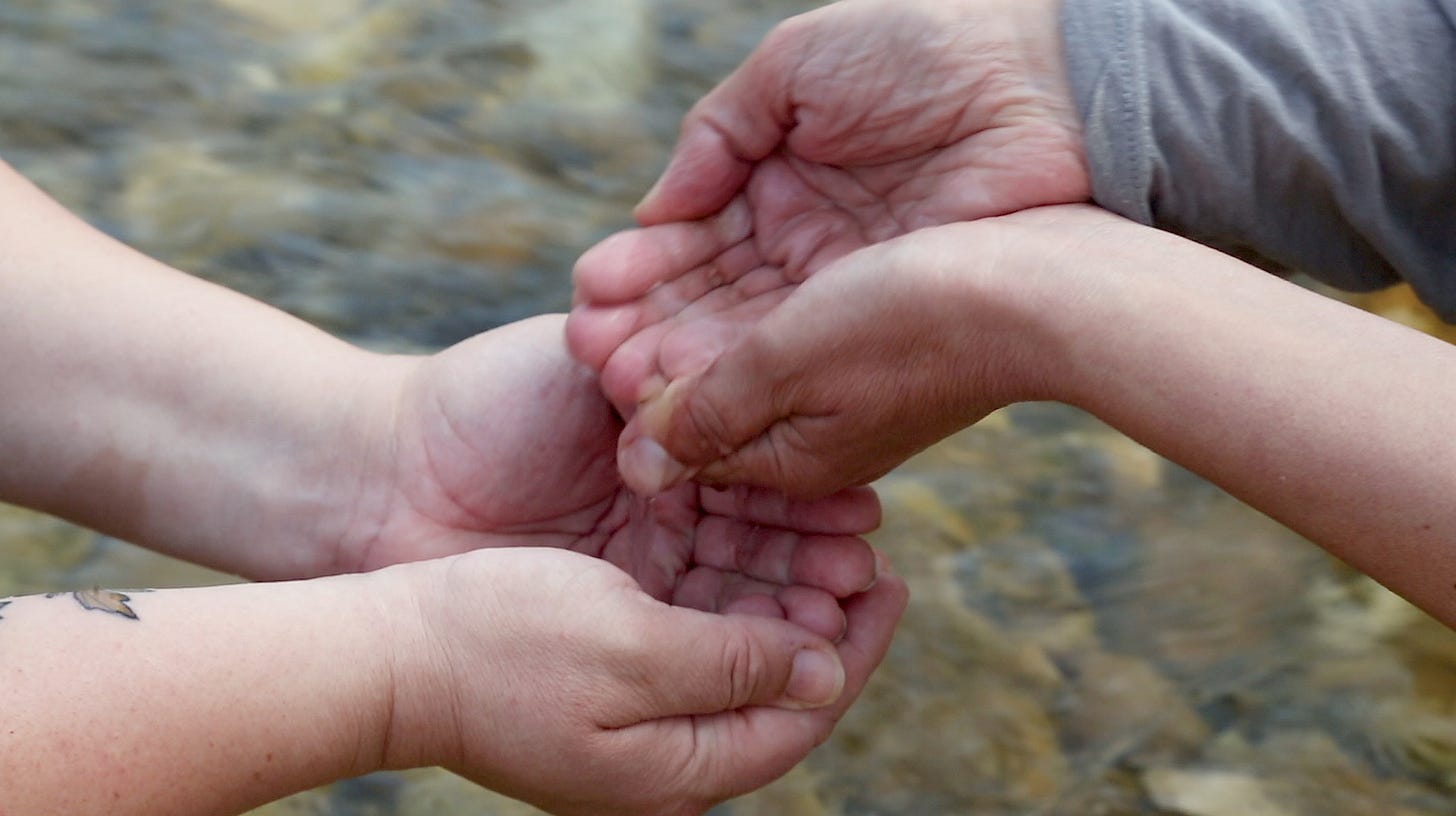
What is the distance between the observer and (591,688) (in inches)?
52.1

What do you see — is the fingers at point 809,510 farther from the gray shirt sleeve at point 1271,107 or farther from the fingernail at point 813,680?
the gray shirt sleeve at point 1271,107

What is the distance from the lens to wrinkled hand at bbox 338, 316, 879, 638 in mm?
1528

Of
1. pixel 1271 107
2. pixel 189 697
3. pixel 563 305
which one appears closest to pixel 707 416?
pixel 189 697

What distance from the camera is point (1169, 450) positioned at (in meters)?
1.18

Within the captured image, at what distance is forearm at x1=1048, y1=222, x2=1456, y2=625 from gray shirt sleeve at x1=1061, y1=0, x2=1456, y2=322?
10.4 inches

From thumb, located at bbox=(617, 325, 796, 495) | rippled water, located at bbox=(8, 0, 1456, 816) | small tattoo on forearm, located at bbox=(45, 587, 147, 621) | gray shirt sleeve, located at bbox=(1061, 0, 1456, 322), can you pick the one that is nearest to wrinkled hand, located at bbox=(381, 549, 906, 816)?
thumb, located at bbox=(617, 325, 796, 495)

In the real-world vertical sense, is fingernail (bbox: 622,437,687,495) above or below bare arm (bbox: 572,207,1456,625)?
below

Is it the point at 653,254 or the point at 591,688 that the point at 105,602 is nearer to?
the point at 591,688

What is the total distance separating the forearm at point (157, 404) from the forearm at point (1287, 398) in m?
0.82

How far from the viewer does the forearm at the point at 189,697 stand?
43.9 inches

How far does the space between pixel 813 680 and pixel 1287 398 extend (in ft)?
1.67

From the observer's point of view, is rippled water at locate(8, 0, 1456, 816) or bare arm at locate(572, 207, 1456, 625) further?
rippled water at locate(8, 0, 1456, 816)

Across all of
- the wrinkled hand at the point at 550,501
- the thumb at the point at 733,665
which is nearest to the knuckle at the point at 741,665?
the thumb at the point at 733,665

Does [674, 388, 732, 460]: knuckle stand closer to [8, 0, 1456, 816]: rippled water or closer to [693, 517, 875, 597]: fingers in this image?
[693, 517, 875, 597]: fingers
